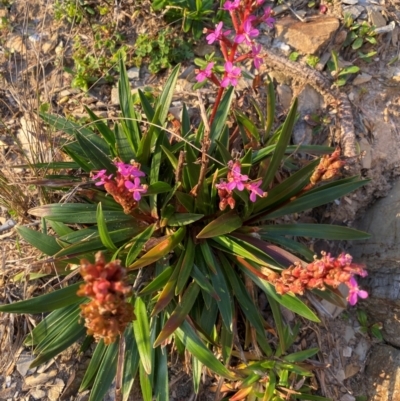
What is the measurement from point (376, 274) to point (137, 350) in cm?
188

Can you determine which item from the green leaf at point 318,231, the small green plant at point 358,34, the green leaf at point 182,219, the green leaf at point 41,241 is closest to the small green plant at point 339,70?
the small green plant at point 358,34

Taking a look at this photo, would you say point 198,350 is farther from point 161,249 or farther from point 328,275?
point 328,275

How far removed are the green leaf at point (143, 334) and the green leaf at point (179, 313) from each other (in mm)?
82

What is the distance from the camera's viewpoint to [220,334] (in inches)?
105

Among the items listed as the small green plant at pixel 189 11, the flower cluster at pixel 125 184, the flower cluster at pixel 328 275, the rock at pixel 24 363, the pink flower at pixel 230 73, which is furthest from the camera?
the small green plant at pixel 189 11

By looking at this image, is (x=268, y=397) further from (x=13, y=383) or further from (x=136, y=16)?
(x=136, y=16)

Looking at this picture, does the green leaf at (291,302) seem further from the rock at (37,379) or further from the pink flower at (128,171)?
the rock at (37,379)

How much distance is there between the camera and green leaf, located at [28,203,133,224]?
7.77ft

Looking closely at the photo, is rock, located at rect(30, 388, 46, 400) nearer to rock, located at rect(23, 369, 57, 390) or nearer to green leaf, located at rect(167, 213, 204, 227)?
rock, located at rect(23, 369, 57, 390)

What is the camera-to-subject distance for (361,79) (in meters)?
3.40

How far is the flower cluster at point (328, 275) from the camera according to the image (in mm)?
1562

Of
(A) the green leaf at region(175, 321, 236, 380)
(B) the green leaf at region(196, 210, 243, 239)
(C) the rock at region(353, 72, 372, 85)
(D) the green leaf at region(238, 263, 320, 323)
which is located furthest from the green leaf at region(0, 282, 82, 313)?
(C) the rock at region(353, 72, 372, 85)

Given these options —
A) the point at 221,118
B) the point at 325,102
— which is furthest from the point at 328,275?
the point at 325,102

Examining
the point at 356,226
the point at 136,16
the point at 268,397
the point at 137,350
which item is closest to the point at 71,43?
the point at 136,16
